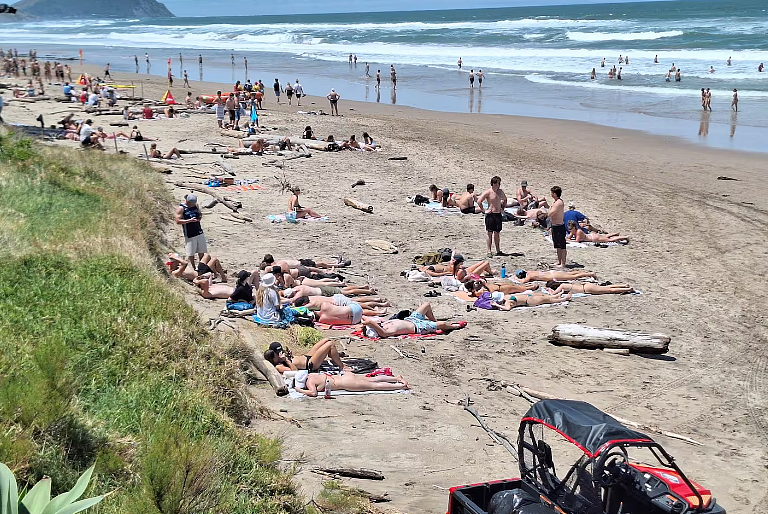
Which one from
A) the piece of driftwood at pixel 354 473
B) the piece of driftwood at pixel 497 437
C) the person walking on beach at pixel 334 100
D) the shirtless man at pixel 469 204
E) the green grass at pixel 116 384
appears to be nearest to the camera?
the green grass at pixel 116 384

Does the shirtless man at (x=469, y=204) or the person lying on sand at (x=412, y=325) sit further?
the shirtless man at (x=469, y=204)

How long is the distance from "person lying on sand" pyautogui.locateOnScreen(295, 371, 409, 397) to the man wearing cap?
5063mm

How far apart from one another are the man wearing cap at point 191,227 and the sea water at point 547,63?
Answer: 1898 centimetres

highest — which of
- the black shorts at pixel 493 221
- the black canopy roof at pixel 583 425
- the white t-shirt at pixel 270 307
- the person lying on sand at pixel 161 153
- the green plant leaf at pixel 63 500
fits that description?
the green plant leaf at pixel 63 500

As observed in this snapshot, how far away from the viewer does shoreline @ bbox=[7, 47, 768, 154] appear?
90.7 ft

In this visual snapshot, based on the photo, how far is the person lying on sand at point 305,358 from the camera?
921 cm

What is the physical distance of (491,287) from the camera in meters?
13.0

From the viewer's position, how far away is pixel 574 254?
15.5 meters

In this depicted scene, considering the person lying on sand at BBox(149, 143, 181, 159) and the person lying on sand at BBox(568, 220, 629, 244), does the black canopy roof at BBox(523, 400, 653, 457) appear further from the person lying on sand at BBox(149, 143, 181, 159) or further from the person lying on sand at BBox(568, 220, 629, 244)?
the person lying on sand at BBox(149, 143, 181, 159)

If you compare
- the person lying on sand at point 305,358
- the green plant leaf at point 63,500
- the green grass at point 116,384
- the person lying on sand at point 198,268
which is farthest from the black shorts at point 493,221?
the green plant leaf at point 63,500

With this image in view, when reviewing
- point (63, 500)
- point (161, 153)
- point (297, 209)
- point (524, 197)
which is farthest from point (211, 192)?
point (63, 500)

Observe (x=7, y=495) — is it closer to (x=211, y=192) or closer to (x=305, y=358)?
(x=305, y=358)

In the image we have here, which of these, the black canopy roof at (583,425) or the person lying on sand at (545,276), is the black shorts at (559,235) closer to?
the person lying on sand at (545,276)

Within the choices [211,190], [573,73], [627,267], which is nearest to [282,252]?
[211,190]
